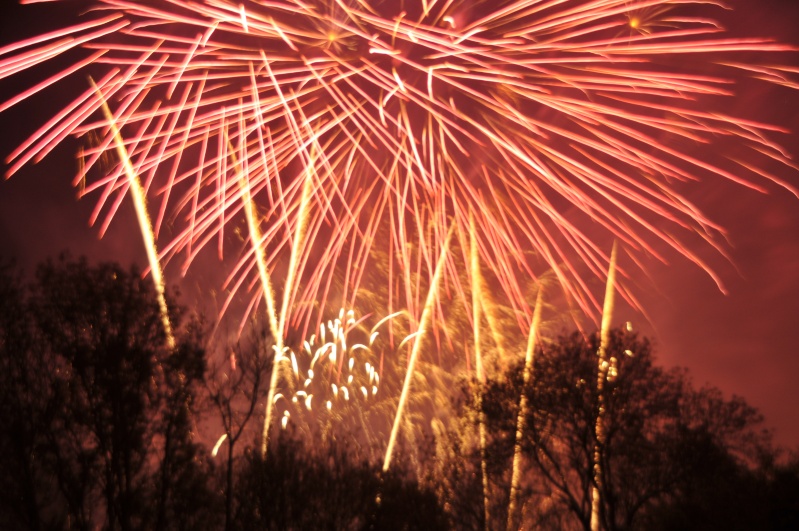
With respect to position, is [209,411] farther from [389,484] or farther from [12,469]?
[389,484]

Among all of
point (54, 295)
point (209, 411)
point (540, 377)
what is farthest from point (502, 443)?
point (54, 295)

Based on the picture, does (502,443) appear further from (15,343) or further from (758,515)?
(15,343)

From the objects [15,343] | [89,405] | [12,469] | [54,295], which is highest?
[54,295]

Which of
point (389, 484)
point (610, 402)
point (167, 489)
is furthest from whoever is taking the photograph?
point (389, 484)

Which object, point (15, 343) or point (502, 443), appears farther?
point (502, 443)

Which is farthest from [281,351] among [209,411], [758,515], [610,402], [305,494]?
[758,515]

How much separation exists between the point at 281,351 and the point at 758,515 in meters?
16.9

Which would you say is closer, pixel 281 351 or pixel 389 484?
pixel 281 351

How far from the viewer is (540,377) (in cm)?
2300

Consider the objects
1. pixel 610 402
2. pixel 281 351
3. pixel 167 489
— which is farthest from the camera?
pixel 281 351

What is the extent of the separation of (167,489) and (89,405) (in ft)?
10.9

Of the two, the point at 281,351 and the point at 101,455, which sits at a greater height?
the point at 281,351

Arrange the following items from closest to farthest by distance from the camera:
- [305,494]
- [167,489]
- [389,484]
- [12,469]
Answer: [12,469] → [167,489] → [305,494] → [389,484]

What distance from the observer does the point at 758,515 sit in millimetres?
26359
